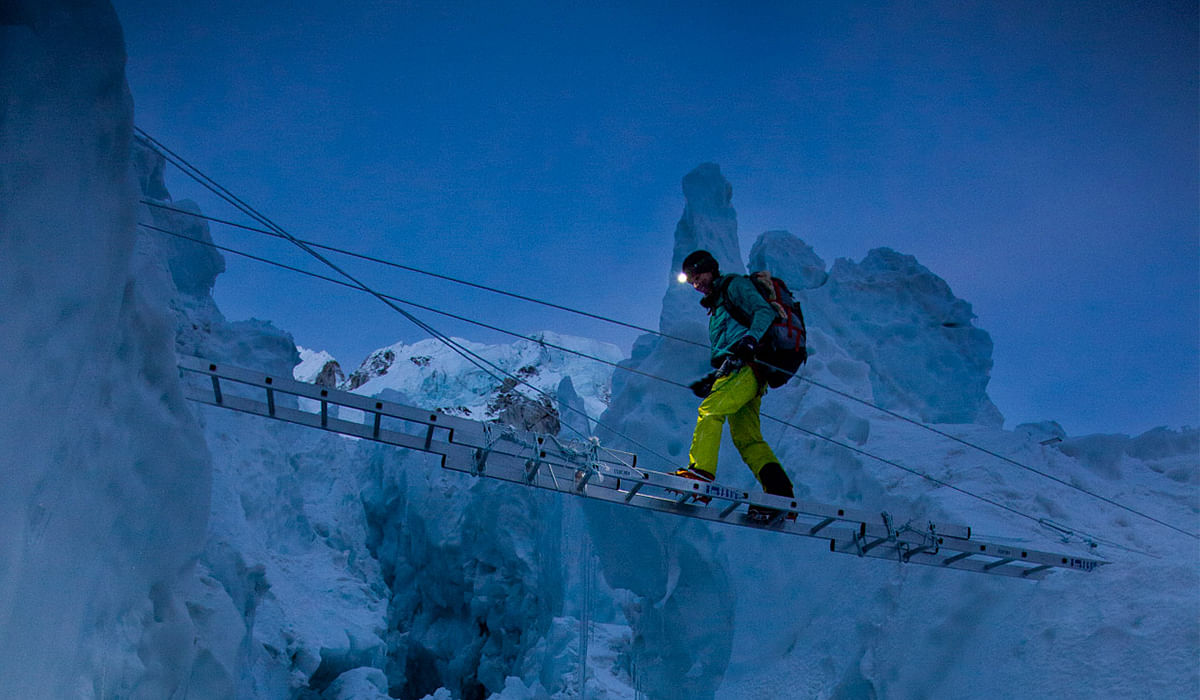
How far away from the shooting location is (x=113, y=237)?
10.9 ft

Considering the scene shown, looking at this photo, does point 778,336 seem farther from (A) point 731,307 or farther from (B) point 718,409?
(B) point 718,409

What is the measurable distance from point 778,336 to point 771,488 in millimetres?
747

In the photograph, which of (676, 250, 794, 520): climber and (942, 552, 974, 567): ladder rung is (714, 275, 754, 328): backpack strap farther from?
(942, 552, 974, 567): ladder rung

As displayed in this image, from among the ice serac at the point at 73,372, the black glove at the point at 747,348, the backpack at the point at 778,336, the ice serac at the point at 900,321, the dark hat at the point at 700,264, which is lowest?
the ice serac at the point at 73,372

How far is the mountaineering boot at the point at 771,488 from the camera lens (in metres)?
4.14

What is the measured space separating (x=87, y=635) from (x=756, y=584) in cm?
501

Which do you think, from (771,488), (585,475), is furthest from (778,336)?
(585,475)

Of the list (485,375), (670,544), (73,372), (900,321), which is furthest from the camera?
(485,375)

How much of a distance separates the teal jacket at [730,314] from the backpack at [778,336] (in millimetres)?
26

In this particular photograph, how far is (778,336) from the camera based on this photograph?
4.14m

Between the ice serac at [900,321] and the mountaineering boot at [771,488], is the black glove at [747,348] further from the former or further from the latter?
the ice serac at [900,321]

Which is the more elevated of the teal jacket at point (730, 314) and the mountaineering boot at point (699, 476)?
the teal jacket at point (730, 314)

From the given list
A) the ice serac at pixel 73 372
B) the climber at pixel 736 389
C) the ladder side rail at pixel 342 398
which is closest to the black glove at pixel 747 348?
the climber at pixel 736 389

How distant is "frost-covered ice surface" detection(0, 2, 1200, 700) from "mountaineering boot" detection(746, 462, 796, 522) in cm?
150
